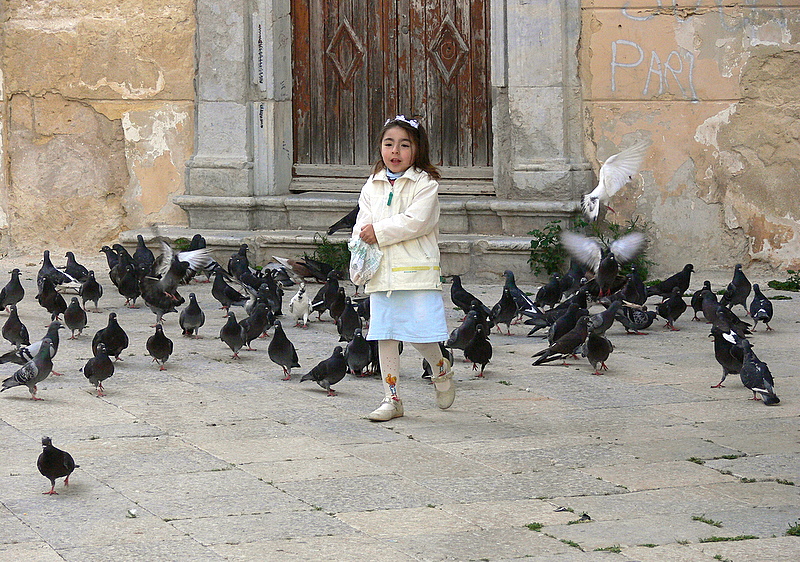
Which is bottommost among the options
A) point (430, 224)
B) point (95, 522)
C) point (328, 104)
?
point (95, 522)

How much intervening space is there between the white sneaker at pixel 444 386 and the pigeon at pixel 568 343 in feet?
3.98

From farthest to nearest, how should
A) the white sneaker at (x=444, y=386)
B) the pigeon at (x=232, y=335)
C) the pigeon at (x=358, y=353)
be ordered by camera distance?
1. the pigeon at (x=232, y=335)
2. the pigeon at (x=358, y=353)
3. the white sneaker at (x=444, y=386)

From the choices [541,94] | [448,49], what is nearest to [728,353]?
[541,94]

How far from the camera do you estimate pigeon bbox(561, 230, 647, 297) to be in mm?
9281

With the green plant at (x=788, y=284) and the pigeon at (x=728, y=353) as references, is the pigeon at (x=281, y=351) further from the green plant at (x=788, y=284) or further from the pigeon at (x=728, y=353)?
the green plant at (x=788, y=284)

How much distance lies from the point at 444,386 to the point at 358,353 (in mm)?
1009

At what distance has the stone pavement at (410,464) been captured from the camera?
14.7ft

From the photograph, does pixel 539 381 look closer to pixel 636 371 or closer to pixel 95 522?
pixel 636 371

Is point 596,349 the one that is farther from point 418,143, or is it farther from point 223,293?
point 223,293

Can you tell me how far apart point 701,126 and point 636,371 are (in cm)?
382

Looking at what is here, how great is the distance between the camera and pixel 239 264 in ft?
33.6

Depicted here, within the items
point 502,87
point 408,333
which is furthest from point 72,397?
point 502,87

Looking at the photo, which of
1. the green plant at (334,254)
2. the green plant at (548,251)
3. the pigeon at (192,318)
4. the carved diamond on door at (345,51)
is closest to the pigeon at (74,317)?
the pigeon at (192,318)

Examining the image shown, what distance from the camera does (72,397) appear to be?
6973 millimetres
